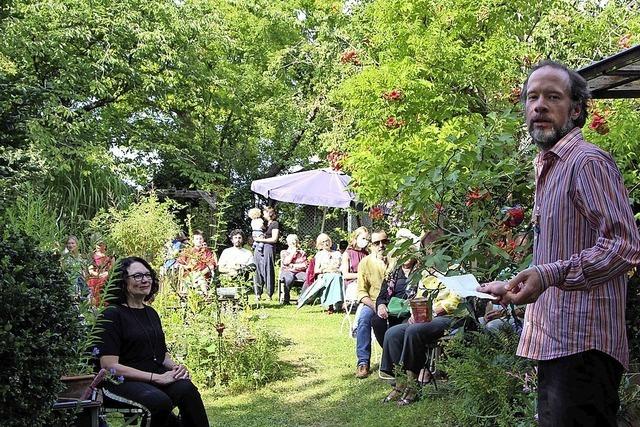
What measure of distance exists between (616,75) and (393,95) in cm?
367

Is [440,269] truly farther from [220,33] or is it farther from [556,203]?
[220,33]

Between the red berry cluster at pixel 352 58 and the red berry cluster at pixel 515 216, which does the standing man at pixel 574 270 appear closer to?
the red berry cluster at pixel 515 216

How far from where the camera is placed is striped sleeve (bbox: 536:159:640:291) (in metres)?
2.02

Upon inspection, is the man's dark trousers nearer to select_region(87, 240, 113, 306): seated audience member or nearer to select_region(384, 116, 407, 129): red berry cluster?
select_region(87, 240, 113, 306): seated audience member

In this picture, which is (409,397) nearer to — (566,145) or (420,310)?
(420,310)

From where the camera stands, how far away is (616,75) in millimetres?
4508

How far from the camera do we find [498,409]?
465 cm

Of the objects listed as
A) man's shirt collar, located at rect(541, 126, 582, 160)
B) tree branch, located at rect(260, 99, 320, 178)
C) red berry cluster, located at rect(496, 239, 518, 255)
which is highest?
tree branch, located at rect(260, 99, 320, 178)

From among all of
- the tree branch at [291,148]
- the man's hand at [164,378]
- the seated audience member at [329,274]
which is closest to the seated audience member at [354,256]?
the seated audience member at [329,274]

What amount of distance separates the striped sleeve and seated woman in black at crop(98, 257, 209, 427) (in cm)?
305

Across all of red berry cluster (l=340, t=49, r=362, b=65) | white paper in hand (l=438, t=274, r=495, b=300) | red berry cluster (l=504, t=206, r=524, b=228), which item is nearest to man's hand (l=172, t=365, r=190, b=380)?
red berry cluster (l=504, t=206, r=524, b=228)

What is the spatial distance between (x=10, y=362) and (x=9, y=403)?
166mm

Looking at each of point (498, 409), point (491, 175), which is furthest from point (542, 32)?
point (498, 409)

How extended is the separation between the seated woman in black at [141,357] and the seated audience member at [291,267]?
9157 mm
